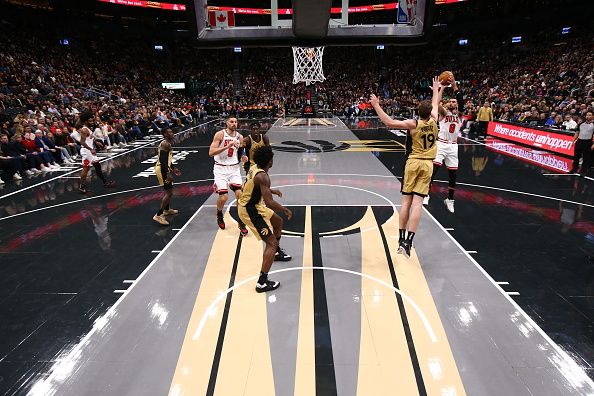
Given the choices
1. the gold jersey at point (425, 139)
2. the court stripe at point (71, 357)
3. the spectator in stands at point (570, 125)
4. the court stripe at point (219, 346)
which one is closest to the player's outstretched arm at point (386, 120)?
the gold jersey at point (425, 139)

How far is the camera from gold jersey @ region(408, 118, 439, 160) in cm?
538

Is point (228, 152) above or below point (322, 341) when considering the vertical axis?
above

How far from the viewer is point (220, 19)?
9.27 metres

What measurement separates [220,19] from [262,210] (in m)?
6.42

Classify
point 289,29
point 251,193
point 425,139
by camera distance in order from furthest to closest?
point 289,29, point 425,139, point 251,193

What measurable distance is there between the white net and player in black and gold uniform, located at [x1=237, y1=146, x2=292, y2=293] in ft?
45.2

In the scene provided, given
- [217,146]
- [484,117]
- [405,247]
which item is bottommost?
[405,247]

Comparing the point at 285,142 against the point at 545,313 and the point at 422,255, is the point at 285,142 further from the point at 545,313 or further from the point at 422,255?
the point at 545,313

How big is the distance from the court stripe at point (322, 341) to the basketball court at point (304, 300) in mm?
17

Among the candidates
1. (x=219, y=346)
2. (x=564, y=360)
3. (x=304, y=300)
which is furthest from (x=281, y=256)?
(x=564, y=360)

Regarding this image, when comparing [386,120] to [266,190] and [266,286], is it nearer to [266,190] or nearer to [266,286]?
[266,190]

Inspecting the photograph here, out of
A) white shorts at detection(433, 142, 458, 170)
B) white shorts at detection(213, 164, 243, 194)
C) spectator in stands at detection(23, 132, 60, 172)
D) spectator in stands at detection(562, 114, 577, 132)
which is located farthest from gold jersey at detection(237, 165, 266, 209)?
spectator in stands at detection(562, 114, 577, 132)

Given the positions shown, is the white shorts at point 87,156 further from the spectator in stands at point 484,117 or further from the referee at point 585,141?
the spectator in stands at point 484,117

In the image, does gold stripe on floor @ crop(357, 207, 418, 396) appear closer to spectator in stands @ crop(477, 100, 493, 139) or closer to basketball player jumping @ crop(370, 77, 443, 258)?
basketball player jumping @ crop(370, 77, 443, 258)
